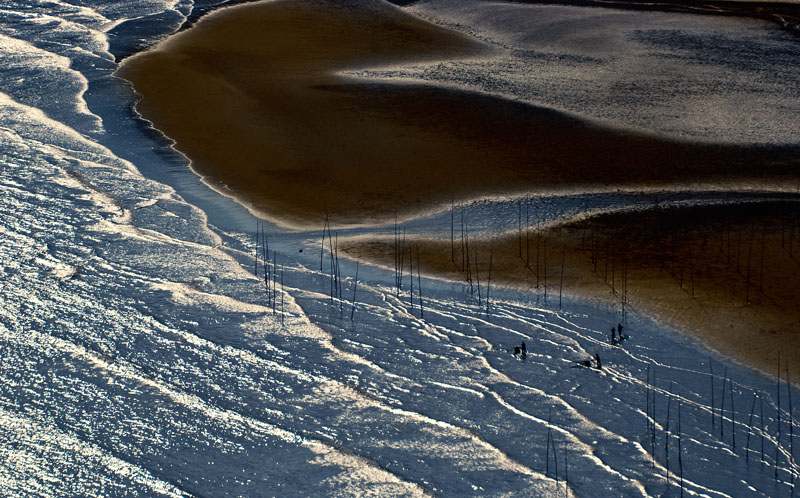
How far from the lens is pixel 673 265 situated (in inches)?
336

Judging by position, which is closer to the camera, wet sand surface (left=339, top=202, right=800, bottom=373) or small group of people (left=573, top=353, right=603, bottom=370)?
small group of people (left=573, top=353, right=603, bottom=370)

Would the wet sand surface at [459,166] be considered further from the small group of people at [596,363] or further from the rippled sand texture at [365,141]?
the small group of people at [596,363]

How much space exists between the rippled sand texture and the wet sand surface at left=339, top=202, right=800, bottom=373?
1171 millimetres

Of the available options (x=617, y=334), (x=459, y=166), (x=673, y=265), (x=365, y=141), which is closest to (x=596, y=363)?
→ (x=617, y=334)

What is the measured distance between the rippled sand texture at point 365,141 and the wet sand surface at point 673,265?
1.17 meters

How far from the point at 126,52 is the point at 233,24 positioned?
8.94 ft

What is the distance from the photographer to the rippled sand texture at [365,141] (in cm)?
1072

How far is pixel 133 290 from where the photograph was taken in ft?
27.1

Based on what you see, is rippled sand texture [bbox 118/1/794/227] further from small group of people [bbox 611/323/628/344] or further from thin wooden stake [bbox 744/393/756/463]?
thin wooden stake [bbox 744/393/756/463]

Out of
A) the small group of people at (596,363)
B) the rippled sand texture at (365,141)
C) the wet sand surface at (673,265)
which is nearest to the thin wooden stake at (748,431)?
the wet sand surface at (673,265)

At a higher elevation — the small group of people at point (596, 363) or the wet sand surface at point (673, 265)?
the wet sand surface at point (673, 265)

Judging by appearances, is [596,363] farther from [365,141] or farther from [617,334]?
[365,141]

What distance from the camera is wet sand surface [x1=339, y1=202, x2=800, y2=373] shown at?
24.9 feet

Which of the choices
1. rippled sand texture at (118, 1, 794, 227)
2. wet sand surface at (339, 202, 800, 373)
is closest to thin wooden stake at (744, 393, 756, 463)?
wet sand surface at (339, 202, 800, 373)
